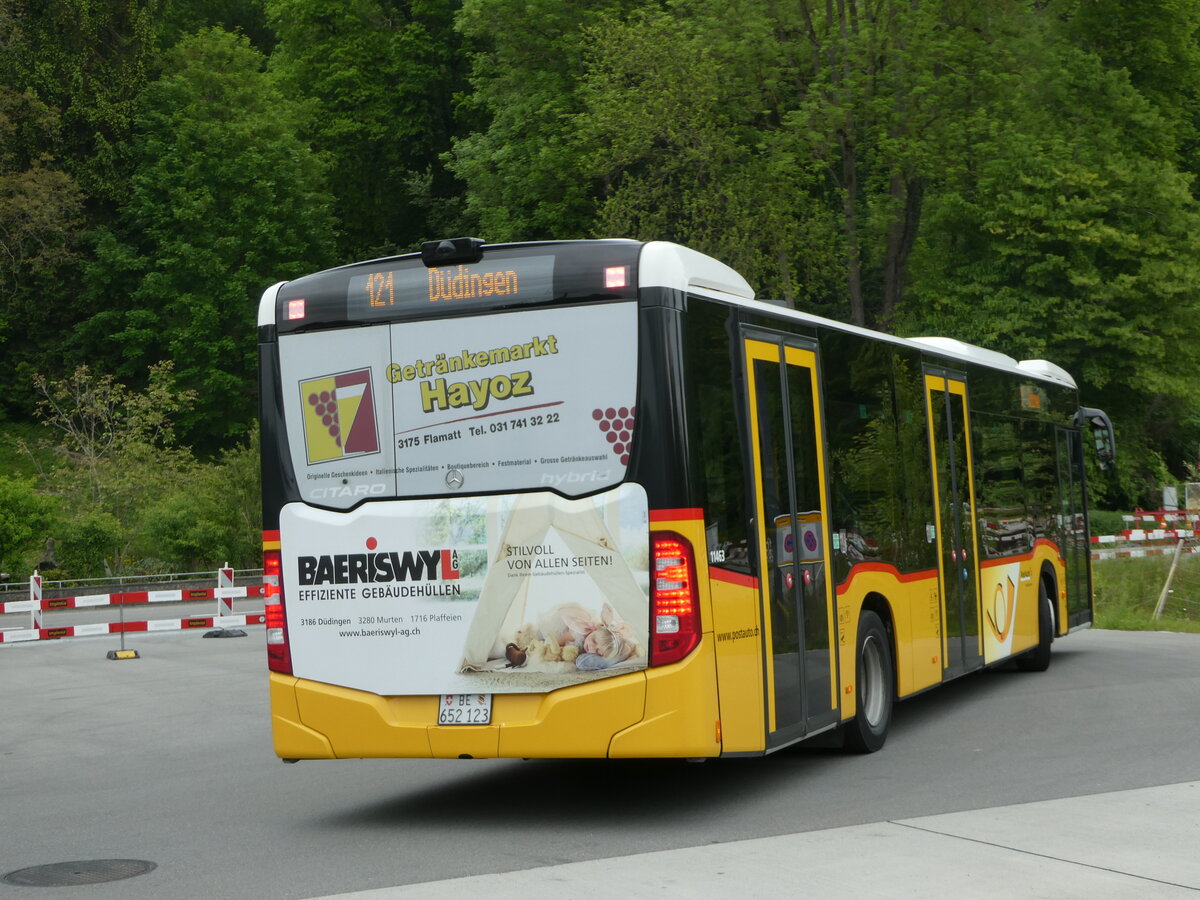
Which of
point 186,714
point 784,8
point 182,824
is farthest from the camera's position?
point 784,8

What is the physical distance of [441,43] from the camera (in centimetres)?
6203

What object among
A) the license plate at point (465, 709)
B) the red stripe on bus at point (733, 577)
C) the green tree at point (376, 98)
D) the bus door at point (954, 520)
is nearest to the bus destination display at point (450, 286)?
the red stripe on bus at point (733, 577)

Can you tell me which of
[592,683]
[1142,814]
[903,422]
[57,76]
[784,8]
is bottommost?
[1142,814]

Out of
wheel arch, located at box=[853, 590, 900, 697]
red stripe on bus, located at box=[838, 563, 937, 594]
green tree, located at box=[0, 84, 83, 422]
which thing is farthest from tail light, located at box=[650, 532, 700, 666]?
green tree, located at box=[0, 84, 83, 422]

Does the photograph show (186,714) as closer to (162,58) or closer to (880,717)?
(880,717)

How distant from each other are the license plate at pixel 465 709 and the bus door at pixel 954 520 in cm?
568

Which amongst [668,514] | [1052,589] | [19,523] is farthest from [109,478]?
[668,514]

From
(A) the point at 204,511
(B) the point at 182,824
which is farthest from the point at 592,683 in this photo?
(A) the point at 204,511

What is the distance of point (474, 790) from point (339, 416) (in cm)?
281

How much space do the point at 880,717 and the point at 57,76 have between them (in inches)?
1999

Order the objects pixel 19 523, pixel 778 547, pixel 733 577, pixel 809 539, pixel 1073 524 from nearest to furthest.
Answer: pixel 733 577, pixel 778 547, pixel 809 539, pixel 1073 524, pixel 19 523

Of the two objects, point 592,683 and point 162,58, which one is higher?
point 162,58

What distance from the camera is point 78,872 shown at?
805 centimetres

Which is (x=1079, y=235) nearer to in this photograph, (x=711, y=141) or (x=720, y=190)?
(x=720, y=190)
